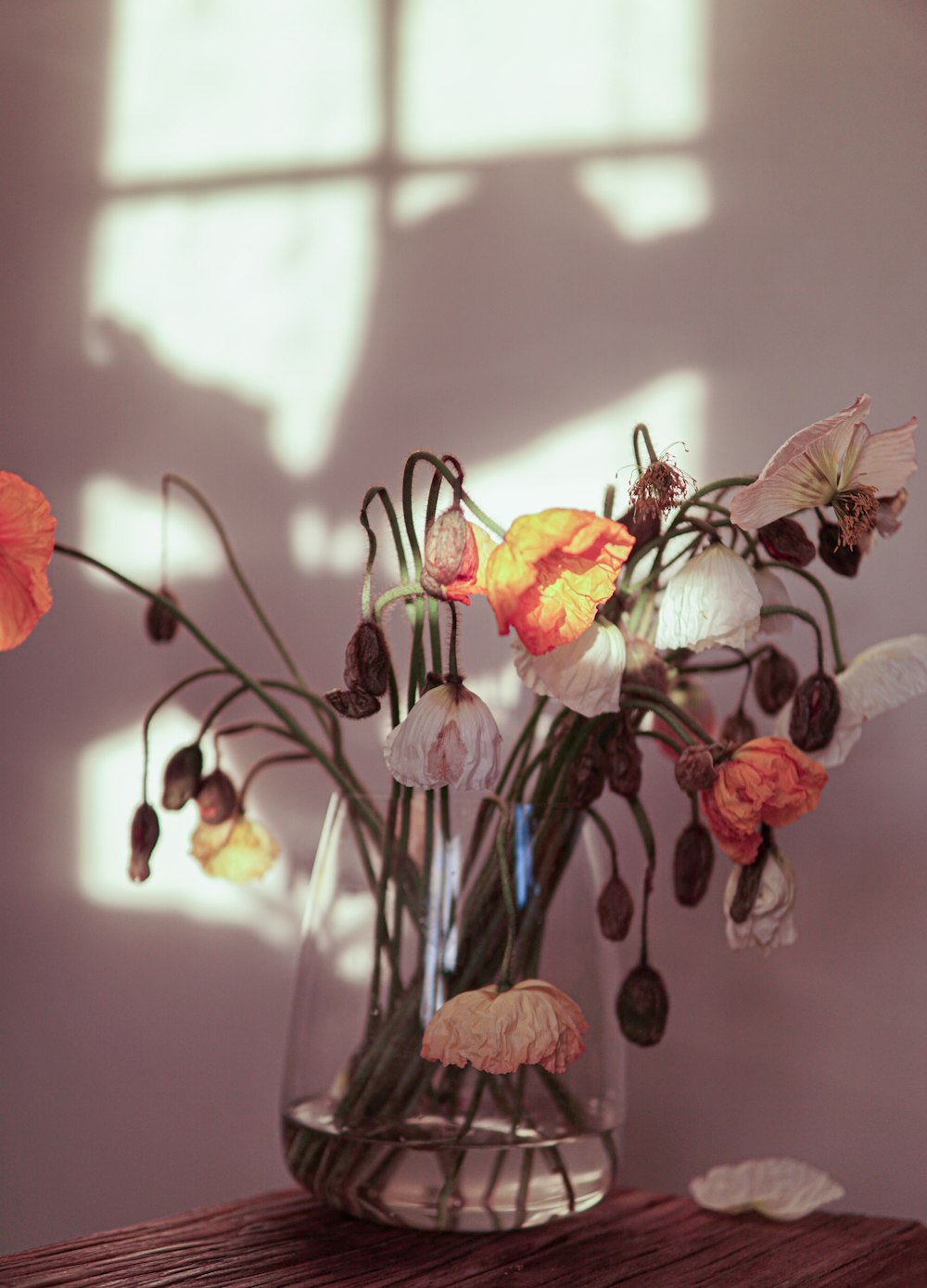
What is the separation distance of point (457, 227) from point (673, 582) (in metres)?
0.63

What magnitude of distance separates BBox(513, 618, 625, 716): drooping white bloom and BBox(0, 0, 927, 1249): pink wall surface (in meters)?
0.38

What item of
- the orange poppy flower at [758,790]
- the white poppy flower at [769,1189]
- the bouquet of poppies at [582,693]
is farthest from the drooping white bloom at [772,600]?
the white poppy flower at [769,1189]

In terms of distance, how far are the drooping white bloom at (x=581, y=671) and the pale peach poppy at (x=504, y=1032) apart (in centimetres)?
18

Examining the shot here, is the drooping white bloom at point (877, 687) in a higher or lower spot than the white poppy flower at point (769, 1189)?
higher

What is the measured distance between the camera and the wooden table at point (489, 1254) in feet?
2.80

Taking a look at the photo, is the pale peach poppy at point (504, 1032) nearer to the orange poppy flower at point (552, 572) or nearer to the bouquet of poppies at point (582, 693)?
the bouquet of poppies at point (582, 693)

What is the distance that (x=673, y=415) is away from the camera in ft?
3.97

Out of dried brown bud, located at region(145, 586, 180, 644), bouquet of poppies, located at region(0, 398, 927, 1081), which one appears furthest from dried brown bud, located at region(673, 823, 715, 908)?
dried brown bud, located at region(145, 586, 180, 644)

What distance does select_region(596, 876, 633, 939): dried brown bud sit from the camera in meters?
0.97

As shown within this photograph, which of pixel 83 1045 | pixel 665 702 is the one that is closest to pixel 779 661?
pixel 665 702

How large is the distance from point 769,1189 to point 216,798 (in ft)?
1.71

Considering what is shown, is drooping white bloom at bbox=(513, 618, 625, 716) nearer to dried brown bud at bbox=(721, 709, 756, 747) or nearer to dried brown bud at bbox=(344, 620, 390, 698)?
dried brown bud at bbox=(344, 620, 390, 698)

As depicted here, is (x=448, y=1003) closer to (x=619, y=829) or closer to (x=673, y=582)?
(x=673, y=582)

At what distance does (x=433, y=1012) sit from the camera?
0.91 m
